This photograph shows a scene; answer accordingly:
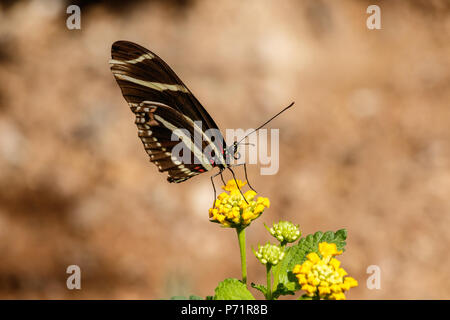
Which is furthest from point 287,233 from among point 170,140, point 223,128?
point 223,128

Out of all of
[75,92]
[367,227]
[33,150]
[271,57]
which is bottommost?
[367,227]

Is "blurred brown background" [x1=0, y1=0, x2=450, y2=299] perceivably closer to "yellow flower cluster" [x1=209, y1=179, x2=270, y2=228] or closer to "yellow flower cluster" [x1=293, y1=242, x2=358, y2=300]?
"yellow flower cluster" [x1=209, y1=179, x2=270, y2=228]

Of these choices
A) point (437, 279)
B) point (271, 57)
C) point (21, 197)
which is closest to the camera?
point (437, 279)

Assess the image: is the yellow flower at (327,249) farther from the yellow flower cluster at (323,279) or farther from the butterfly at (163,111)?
the butterfly at (163,111)

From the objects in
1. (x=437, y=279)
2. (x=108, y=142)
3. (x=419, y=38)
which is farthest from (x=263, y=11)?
(x=437, y=279)

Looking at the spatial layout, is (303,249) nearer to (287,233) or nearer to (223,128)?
(287,233)

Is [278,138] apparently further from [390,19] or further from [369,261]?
[390,19]
